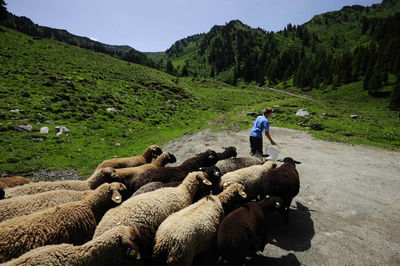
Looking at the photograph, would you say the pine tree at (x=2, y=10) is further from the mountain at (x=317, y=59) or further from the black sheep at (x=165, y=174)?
the black sheep at (x=165, y=174)

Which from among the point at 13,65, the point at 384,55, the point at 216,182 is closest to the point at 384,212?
the point at 216,182

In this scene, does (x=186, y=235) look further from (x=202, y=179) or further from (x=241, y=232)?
(x=202, y=179)

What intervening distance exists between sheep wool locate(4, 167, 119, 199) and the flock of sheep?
0.09ft

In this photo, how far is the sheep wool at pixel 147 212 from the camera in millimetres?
3896

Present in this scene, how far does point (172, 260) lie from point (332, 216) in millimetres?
5763

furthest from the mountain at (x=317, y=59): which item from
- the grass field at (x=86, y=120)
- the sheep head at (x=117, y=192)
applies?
the sheep head at (x=117, y=192)

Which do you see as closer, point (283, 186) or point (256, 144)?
point (283, 186)

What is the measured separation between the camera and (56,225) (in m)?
3.71

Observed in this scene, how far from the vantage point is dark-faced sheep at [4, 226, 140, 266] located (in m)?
2.80

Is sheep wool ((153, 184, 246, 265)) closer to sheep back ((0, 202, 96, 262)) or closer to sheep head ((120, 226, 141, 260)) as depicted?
sheep head ((120, 226, 141, 260))

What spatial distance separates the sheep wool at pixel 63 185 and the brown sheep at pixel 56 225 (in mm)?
1648

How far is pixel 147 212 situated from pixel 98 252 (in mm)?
1188

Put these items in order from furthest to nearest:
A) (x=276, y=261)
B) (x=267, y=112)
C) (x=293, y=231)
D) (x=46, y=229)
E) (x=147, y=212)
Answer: (x=267, y=112) → (x=293, y=231) → (x=276, y=261) → (x=147, y=212) → (x=46, y=229)

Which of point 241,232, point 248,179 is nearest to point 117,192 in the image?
point 241,232
